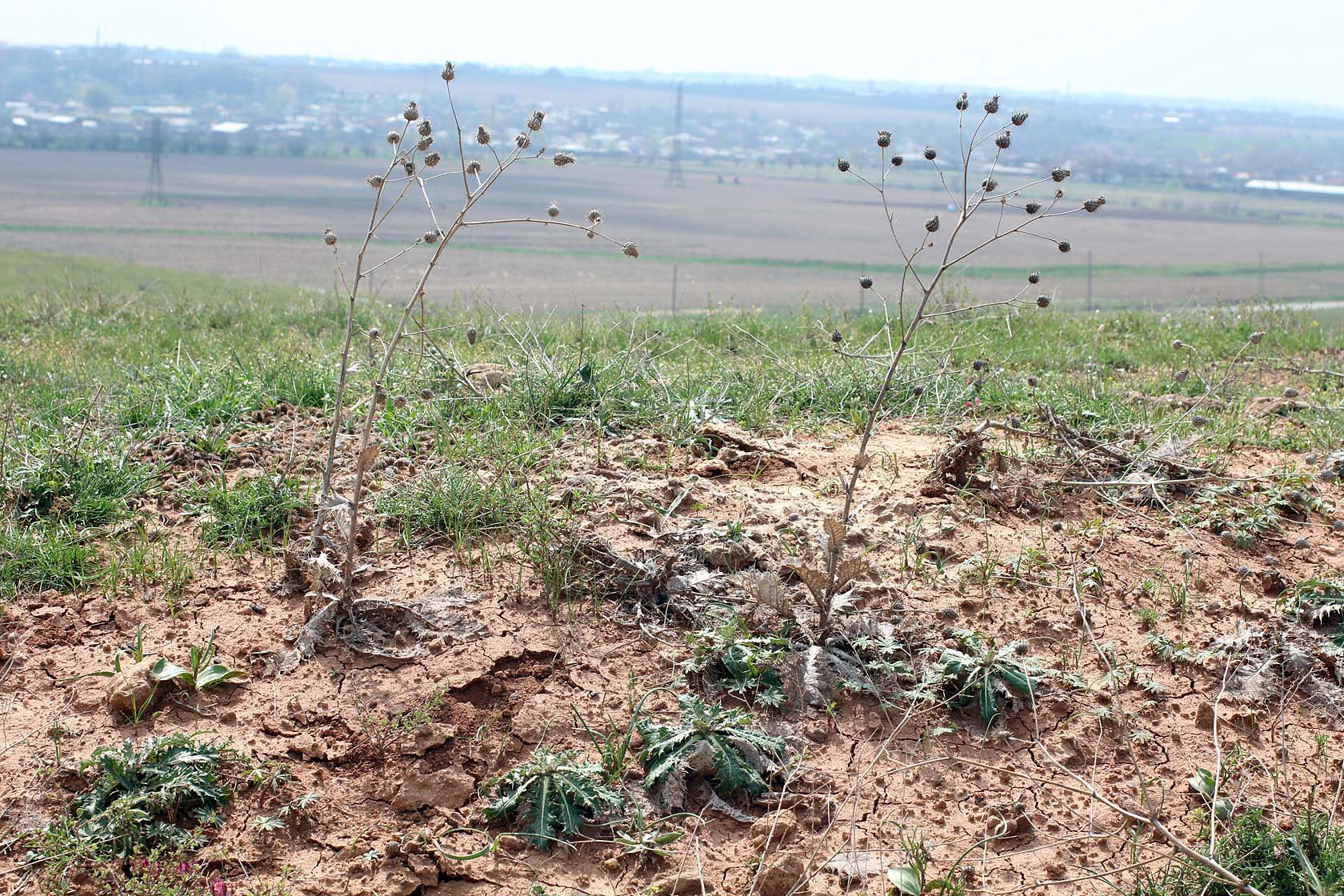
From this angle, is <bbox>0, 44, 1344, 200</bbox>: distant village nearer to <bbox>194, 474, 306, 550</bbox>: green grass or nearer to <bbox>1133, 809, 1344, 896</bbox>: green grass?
<bbox>194, 474, 306, 550</bbox>: green grass

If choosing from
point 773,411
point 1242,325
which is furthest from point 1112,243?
point 773,411

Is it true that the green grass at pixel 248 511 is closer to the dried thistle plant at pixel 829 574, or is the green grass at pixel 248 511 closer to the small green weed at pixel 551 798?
the small green weed at pixel 551 798

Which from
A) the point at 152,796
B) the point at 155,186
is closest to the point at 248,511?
the point at 152,796

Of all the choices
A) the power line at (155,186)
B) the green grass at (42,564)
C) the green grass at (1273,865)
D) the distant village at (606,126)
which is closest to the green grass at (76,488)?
the green grass at (42,564)

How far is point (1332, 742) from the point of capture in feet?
10.4

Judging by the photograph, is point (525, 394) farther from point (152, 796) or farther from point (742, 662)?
point (152, 796)

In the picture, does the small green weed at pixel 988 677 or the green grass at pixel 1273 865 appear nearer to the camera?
the green grass at pixel 1273 865

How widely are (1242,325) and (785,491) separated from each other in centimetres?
534

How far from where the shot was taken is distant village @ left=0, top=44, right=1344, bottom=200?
323ft

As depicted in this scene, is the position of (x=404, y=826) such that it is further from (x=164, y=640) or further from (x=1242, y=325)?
(x=1242, y=325)

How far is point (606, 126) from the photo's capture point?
437 feet

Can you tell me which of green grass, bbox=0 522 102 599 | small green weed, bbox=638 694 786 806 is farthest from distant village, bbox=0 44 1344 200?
small green weed, bbox=638 694 786 806

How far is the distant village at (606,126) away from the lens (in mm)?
98375

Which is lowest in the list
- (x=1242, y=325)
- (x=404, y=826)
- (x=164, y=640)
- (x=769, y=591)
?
(x=404, y=826)
